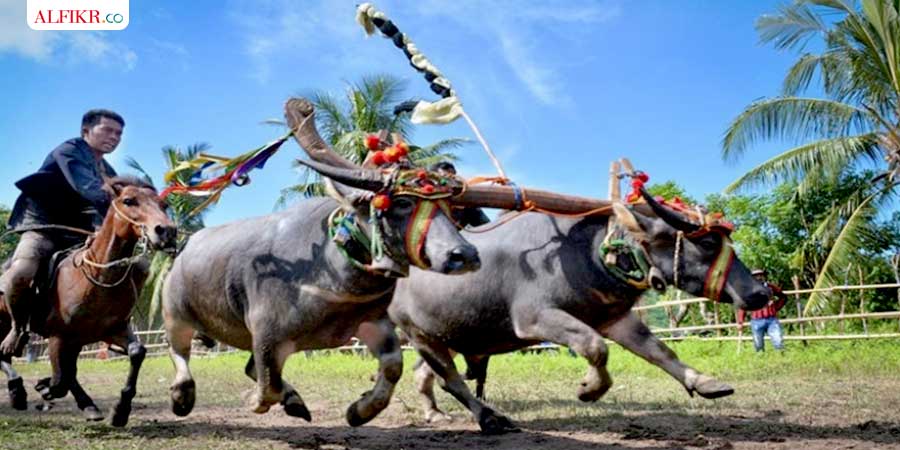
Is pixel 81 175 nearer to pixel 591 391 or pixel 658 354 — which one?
pixel 591 391

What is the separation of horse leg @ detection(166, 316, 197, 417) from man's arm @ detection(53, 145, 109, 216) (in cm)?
141

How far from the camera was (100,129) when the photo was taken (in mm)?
7129

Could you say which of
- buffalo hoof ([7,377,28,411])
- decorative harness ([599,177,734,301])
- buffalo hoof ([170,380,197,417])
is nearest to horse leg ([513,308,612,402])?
decorative harness ([599,177,734,301])

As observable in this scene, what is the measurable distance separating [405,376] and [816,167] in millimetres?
8808

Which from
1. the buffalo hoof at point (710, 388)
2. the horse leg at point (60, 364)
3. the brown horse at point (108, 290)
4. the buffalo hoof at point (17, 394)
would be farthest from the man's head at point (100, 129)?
the buffalo hoof at point (710, 388)

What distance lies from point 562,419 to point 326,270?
2.52 m

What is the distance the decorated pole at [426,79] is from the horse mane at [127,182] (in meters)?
2.10

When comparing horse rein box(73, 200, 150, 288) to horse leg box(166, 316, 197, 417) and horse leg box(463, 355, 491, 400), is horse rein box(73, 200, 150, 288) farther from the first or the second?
horse leg box(463, 355, 491, 400)

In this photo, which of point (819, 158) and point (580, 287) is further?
point (819, 158)

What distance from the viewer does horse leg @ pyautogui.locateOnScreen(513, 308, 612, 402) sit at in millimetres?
5117

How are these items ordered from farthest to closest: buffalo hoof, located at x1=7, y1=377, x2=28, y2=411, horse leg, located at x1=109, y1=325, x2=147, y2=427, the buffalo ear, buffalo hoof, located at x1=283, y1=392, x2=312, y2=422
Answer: buffalo hoof, located at x1=7, y1=377, x2=28, y2=411 < horse leg, located at x1=109, y1=325, x2=147, y2=427 < the buffalo ear < buffalo hoof, located at x1=283, y1=392, x2=312, y2=422

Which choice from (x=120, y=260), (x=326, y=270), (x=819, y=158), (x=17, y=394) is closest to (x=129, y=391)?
(x=120, y=260)

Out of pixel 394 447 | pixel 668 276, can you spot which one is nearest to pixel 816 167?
pixel 668 276

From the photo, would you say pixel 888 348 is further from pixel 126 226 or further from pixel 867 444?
pixel 126 226
